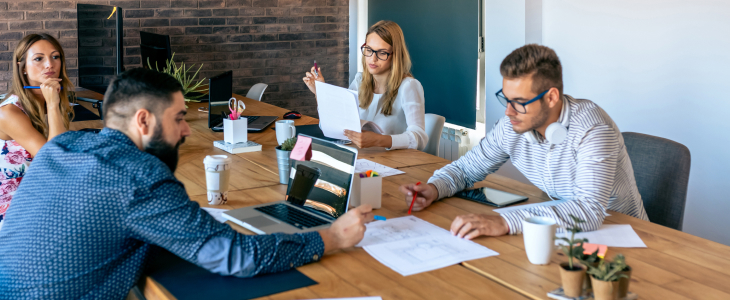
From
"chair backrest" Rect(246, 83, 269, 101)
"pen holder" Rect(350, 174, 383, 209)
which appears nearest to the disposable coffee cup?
"pen holder" Rect(350, 174, 383, 209)

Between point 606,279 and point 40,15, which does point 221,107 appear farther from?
point 606,279

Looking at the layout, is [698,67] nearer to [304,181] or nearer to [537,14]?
[537,14]

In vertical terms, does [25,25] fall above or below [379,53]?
above

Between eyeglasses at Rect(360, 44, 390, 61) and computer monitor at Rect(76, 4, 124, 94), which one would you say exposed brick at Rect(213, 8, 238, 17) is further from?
eyeglasses at Rect(360, 44, 390, 61)

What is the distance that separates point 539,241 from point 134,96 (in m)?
1.03

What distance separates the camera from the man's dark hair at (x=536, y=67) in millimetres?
1814

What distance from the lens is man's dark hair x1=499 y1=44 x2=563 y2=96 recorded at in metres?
1.81

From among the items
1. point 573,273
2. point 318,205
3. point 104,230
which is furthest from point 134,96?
point 573,273

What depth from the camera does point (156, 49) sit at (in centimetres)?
469

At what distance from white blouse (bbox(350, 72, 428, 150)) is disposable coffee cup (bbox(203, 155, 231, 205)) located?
1.02 metres

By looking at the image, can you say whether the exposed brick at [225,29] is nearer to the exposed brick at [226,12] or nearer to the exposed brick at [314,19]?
the exposed brick at [226,12]

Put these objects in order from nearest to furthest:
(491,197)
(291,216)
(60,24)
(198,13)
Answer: (291,216), (491,197), (60,24), (198,13)

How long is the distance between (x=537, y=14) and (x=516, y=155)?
1.98 meters

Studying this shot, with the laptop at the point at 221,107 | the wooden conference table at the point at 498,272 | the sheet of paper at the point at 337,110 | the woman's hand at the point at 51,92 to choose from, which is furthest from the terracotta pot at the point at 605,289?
the woman's hand at the point at 51,92
